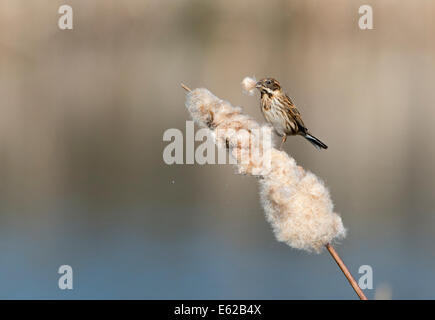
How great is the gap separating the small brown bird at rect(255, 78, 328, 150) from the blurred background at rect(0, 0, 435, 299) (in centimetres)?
174

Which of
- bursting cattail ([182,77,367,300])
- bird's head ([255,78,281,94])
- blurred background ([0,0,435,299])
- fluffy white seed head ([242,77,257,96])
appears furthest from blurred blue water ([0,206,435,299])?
bursting cattail ([182,77,367,300])

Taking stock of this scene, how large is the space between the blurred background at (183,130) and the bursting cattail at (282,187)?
2788 mm

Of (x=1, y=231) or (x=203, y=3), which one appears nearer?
(x=1, y=231)

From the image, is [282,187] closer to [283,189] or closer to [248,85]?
[283,189]

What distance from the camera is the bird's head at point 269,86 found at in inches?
177

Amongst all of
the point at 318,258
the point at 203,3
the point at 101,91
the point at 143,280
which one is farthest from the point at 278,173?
the point at 203,3

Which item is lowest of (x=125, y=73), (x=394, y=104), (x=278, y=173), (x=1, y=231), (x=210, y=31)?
(x=1, y=231)

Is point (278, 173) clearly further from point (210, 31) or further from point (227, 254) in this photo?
point (210, 31)

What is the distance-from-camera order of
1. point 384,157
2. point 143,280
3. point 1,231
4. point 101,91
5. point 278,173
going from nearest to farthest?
point 278,173
point 143,280
point 1,231
point 384,157
point 101,91

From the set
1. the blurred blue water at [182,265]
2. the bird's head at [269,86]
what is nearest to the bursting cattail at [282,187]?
the bird's head at [269,86]

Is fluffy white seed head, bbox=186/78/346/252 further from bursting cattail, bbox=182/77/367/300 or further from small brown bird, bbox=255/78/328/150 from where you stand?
small brown bird, bbox=255/78/328/150

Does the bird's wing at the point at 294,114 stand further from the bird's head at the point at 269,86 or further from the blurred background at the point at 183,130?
the blurred background at the point at 183,130

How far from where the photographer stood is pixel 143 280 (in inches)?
252
